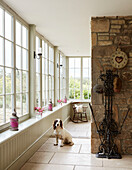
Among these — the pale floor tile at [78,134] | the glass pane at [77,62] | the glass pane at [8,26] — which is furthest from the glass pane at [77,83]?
the glass pane at [8,26]

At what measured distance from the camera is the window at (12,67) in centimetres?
363

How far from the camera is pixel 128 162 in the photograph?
397cm

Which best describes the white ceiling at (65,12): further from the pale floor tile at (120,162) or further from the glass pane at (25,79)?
the pale floor tile at (120,162)

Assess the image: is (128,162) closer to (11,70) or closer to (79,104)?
(11,70)

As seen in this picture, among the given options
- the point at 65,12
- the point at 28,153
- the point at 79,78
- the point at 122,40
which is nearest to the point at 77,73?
the point at 79,78

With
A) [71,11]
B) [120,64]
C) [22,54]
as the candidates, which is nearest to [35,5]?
[71,11]

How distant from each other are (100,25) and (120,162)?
2581 mm

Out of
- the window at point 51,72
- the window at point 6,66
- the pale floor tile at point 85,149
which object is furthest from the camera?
the window at point 51,72

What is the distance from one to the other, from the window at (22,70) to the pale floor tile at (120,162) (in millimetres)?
1873

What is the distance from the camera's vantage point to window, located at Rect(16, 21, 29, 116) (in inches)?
171

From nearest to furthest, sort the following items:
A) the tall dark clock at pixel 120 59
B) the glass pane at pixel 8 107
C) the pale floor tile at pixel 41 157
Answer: the glass pane at pixel 8 107
the pale floor tile at pixel 41 157
the tall dark clock at pixel 120 59

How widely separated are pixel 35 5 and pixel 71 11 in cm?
67

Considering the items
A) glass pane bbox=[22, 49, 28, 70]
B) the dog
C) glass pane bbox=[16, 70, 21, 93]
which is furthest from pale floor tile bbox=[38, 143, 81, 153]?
glass pane bbox=[22, 49, 28, 70]

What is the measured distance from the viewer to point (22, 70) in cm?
457
